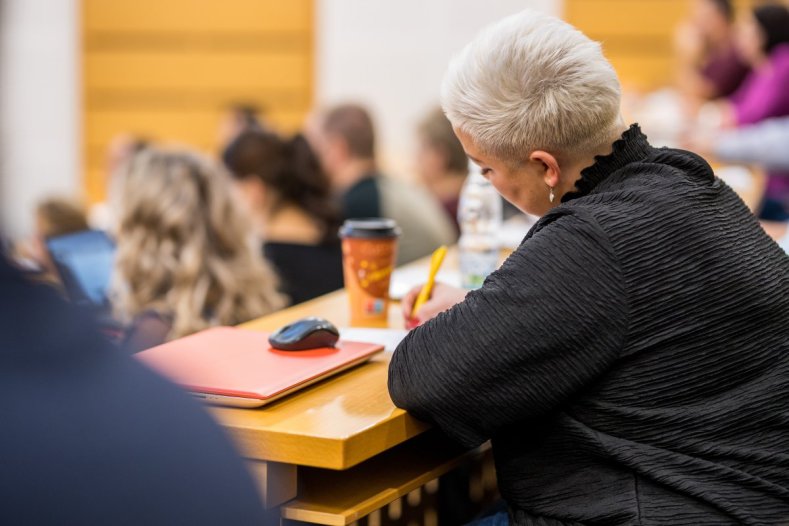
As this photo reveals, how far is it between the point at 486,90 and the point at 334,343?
17.7 inches

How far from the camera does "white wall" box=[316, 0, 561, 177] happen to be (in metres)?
7.82

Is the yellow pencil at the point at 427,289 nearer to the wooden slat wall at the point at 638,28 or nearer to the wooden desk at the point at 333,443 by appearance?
the wooden desk at the point at 333,443

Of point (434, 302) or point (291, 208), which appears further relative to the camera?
point (291, 208)

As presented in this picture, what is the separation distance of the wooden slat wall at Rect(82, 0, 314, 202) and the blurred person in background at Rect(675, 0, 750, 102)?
2967mm

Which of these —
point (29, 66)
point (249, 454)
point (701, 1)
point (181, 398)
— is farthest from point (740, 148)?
point (29, 66)

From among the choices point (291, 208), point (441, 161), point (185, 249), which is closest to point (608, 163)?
point (185, 249)

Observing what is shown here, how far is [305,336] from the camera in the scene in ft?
5.24

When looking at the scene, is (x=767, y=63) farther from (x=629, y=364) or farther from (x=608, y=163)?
(x=629, y=364)

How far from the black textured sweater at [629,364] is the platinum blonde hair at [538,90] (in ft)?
0.34

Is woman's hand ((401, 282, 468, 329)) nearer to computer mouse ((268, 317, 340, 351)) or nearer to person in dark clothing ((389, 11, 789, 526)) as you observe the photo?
computer mouse ((268, 317, 340, 351))

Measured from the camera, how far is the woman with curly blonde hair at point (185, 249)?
8.30ft

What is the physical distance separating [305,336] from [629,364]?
49 centimetres

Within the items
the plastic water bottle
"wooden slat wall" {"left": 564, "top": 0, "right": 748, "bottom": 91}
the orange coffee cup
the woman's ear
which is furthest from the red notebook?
"wooden slat wall" {"left": 564, "top": 0, "right": 748, "bottom": 91}

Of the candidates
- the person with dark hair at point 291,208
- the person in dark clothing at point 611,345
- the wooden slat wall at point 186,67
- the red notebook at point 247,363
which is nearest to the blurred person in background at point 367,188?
the person with dark hair at point 291,208
